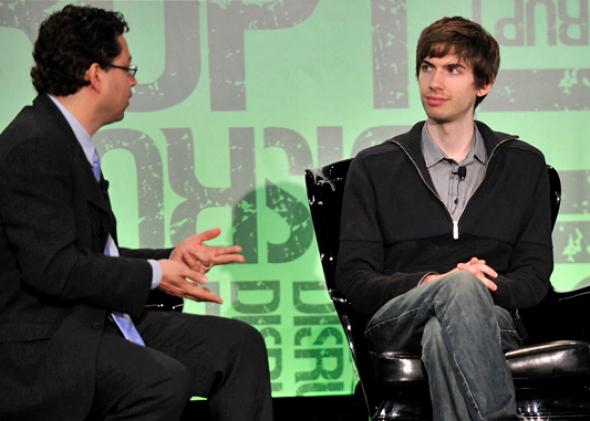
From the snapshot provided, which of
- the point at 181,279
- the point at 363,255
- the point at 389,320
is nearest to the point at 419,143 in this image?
the point at 363,255

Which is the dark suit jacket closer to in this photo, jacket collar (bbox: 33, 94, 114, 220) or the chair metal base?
jacket collar (bbox: 33, 94, 114, 220)

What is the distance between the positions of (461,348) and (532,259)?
0.74 m

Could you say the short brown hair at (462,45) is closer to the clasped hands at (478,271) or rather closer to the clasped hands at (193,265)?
the clasped hands at (478,271)

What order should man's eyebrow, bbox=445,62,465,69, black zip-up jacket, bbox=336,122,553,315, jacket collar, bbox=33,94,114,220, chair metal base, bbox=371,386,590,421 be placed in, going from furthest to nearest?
man's eyebrow, bbox=445,62,465,69 → black zip-up jacket, bbox=336,122,553,315 → chair metal base, bbox=371,386,590,421 → jacket collar, bbox=33,94,114,220

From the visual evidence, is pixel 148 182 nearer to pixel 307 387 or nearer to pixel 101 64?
pixel 307 387

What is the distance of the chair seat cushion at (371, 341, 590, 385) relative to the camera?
→ 9.91ft

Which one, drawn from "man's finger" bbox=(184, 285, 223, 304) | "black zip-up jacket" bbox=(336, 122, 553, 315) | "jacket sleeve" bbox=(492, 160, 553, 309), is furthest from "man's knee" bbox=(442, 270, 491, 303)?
"man's finger" bbox=(184, 285, 223, 304)

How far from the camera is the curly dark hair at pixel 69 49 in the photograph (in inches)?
113

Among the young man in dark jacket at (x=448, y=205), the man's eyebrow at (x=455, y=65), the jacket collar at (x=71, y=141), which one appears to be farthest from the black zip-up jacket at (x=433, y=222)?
the jacket collar at (x=71, y=141)

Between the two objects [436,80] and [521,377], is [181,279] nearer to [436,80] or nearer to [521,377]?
[521,377]

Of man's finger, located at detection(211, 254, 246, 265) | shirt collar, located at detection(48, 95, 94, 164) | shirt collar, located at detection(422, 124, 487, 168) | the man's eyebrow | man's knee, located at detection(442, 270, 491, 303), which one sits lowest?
man's knee, located at detection(442, 270, 491, 303)

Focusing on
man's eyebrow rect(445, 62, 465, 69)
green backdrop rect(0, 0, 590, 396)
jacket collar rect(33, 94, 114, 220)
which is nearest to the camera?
jacket collar rect(33, 94, 114, 220)

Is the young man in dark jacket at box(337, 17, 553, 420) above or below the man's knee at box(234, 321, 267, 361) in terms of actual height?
above

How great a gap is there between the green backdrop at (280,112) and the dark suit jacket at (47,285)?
1.73 metres
